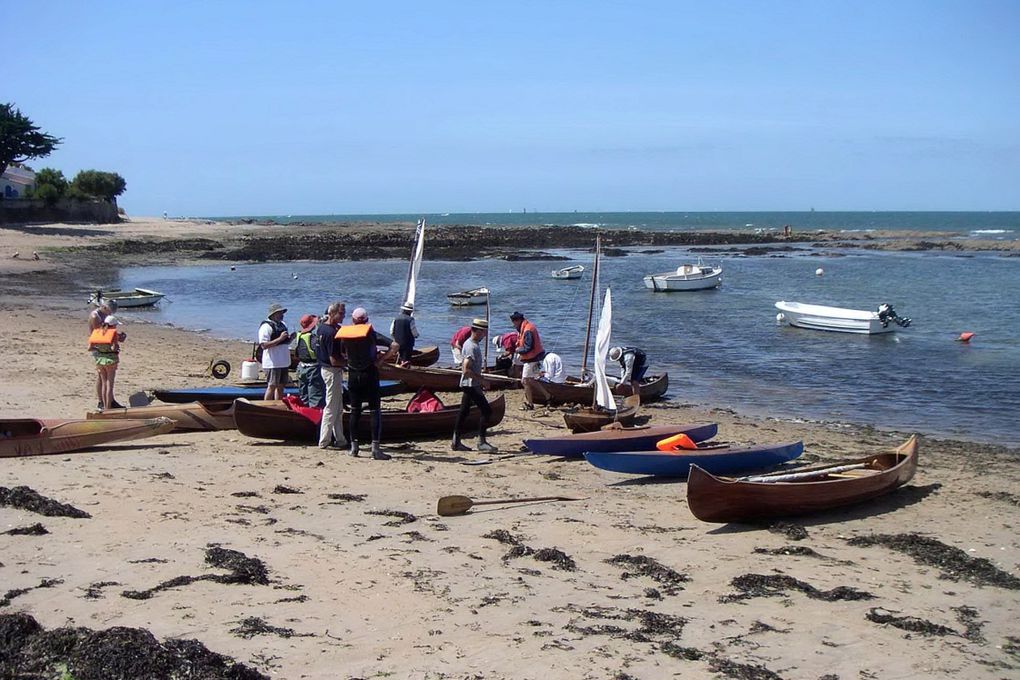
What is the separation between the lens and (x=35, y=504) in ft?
26.2

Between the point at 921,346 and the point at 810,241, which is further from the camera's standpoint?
the point at 810,241

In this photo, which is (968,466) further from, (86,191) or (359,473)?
(86,191)

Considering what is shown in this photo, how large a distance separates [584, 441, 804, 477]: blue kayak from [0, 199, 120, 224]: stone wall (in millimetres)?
61269

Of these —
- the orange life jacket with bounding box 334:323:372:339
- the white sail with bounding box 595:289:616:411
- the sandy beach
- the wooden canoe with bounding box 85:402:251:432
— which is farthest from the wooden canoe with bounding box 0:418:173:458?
the white sail with bounding box 595:289:616:411

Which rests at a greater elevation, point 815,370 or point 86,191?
point 86,191

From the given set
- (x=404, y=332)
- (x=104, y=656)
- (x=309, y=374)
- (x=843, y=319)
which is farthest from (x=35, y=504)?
(x=843, y=319)

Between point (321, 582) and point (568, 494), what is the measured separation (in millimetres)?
3618

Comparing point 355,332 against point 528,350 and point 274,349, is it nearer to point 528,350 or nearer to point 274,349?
point 274,349

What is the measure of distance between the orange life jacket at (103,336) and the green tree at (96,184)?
72.1 meters

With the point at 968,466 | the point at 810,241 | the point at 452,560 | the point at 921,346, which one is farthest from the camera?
the point at 810,241

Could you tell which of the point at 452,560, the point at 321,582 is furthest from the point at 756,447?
the point at 321,582

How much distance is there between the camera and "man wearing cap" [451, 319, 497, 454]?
11320 millimetres

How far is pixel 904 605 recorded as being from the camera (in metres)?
6.96

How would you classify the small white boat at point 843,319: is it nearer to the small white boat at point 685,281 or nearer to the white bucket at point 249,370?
the small white boat at point 685,281
